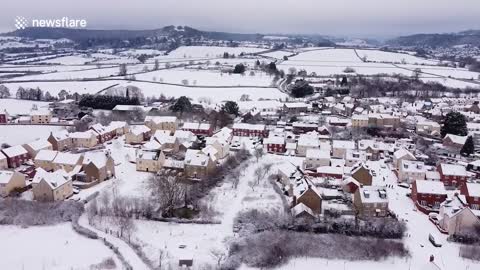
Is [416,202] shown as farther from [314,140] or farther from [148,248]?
[148,248]

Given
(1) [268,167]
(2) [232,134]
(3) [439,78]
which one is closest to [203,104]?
(2) [232,134]

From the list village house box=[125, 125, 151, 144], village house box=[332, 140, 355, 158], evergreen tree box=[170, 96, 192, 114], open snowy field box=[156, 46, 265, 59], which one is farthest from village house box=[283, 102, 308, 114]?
open snowy field box=[156, 46, 265, 59]

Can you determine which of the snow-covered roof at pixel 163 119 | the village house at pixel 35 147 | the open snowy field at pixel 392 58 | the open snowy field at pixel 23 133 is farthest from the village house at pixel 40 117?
the open snowy field at pixel 392 58

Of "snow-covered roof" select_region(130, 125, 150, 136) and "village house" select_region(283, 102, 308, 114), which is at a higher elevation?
"village house" select_region(283, 102, 308, 114)

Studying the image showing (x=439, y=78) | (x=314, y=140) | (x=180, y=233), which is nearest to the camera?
(x=180, y=233)

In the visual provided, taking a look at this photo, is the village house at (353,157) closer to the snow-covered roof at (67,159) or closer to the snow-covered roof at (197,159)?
the snow-covered roof at (197,159)

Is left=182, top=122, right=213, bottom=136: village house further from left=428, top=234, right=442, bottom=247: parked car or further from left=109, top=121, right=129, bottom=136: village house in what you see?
left=428, top=234, right=442, bottom=247: parked car
